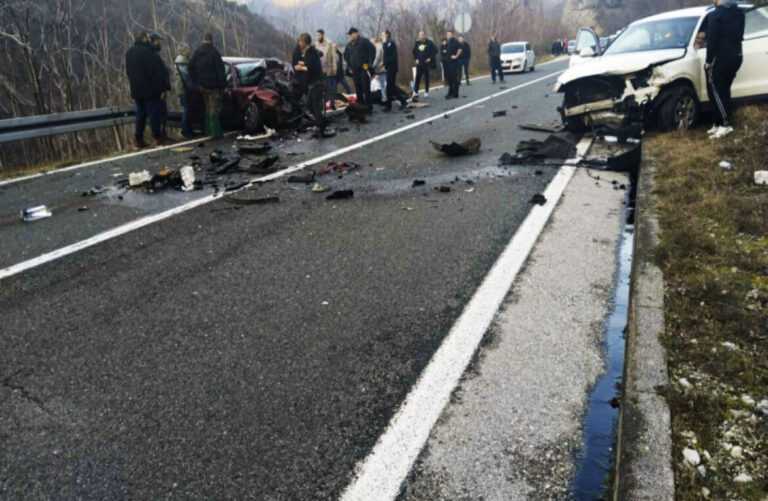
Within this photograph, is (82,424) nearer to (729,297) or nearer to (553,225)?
(729,297)

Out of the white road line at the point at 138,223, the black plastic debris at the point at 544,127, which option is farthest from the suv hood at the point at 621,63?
the white road line at the point at 138,223

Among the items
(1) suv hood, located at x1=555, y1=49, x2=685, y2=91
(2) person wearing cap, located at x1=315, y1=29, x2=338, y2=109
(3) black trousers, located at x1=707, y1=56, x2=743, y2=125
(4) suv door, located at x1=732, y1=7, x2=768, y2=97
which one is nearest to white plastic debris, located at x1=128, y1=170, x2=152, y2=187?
(1) suv hood, located at x1=555, y1=49, x2=685, y2=91

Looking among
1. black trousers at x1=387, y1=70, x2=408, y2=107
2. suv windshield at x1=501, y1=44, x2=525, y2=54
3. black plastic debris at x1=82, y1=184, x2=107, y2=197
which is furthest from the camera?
suv windshield at x1=501, y1=44, x2=525, y2=54

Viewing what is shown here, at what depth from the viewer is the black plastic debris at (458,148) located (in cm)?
836

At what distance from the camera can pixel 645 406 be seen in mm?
2344

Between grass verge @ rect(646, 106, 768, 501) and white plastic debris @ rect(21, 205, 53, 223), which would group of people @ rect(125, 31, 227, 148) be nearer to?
white plastic debris @ rect(21, 205, 53, 223)

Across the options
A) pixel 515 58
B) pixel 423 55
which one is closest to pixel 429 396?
pixel 423 55

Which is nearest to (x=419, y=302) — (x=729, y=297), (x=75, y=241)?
(x=729, y=297)

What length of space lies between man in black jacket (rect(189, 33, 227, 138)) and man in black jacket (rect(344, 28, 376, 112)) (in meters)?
3.91

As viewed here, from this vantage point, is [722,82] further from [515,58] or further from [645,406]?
[515,58]

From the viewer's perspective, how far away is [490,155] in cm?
832

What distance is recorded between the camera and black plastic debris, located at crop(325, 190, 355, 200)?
20.9ft

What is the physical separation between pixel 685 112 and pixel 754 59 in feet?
3.93

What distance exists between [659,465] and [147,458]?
1.90 m
